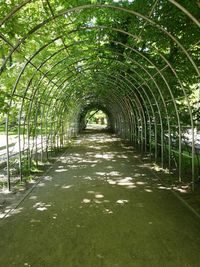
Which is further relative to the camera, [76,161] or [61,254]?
[76,161]

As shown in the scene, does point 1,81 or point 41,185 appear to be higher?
point 1,81

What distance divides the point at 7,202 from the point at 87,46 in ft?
19.4

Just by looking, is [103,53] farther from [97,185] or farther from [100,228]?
[100,228]

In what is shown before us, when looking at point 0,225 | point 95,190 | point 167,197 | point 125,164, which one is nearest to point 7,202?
point 0,225

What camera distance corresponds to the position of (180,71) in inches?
361

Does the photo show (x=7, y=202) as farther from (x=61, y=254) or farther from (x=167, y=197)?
(x=167, y=197)

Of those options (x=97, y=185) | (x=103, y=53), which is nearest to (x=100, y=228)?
(x=97, y=185)

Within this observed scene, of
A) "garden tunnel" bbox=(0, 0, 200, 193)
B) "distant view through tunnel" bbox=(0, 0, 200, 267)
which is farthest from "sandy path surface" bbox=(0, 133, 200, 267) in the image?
"garden tunnel" bbox=(0, 0, 200, 193)

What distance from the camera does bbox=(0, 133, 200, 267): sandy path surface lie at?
12.8ft

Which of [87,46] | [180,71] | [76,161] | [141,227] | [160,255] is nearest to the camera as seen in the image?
[160,255]

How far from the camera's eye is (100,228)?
4949 millimetres

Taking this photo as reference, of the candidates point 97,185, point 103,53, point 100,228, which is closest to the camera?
point 100,228

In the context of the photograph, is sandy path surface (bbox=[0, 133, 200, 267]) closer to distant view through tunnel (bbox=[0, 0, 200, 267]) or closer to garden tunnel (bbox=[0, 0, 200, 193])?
distant view through tunnel (bbox=[0, 0, 200, 267])

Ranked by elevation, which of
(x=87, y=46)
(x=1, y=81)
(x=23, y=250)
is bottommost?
(x=23, y=250)
